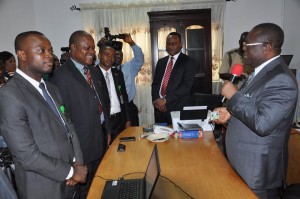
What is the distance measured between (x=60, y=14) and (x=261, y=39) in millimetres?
4815

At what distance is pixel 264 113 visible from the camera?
150 cm

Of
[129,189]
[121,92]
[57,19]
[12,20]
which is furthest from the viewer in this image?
[57,19]

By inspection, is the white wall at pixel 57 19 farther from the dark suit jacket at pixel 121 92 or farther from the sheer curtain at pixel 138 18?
the dark suit jacket at pixel 121 92

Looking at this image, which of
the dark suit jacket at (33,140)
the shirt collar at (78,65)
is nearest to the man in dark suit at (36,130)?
the dark suit jacket at (33,140)

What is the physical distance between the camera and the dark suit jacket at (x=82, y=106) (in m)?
2.22

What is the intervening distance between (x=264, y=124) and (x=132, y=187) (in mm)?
839

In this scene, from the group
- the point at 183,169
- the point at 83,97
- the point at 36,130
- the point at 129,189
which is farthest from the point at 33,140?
the point at 183,169

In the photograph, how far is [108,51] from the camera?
10.2ft

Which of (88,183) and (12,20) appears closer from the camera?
(88,183)

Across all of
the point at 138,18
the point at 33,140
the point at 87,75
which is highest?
the point at 138,18

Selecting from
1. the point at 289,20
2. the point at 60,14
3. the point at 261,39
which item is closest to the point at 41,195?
the point at 261,39

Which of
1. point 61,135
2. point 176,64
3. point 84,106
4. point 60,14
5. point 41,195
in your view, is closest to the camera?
point 41,195

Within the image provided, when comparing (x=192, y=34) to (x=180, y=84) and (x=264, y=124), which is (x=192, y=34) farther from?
(x=264, y=124)

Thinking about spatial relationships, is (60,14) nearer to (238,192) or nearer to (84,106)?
(84,106)
